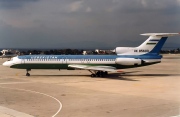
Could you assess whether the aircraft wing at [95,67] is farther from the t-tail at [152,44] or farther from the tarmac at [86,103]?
the tarmac at [86,103]

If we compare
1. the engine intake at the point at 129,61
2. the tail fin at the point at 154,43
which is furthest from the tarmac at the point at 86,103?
the tail fin at the point at 154,43

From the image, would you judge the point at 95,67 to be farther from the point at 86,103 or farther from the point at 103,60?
the point at 86,103

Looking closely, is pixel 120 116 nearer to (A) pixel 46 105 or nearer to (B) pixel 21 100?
(A) pixel 46 105

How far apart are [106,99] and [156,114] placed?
509 centimetres

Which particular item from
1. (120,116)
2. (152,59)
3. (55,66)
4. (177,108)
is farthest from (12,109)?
(152,59)

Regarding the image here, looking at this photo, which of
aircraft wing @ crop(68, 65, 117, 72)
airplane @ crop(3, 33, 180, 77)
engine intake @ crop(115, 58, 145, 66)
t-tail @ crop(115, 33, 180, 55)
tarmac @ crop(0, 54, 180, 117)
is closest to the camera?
tarmac @ crop(0, 54, 180, 117)

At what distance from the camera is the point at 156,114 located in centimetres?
1407

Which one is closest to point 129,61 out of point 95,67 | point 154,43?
point 154,43

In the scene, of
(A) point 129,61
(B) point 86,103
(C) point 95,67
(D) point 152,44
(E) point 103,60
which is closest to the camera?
(B) point 86,103

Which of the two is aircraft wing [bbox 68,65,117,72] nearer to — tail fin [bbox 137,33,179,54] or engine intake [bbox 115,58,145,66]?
engine intake [bbox 115,58,145,66]

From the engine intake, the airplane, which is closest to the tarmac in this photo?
the engine intake

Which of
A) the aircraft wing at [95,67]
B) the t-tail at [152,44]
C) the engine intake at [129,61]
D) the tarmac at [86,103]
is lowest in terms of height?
the tarmac at [86,103]

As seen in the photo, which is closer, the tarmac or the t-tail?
the tarmac

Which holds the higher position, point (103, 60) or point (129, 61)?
point (103, 60)
